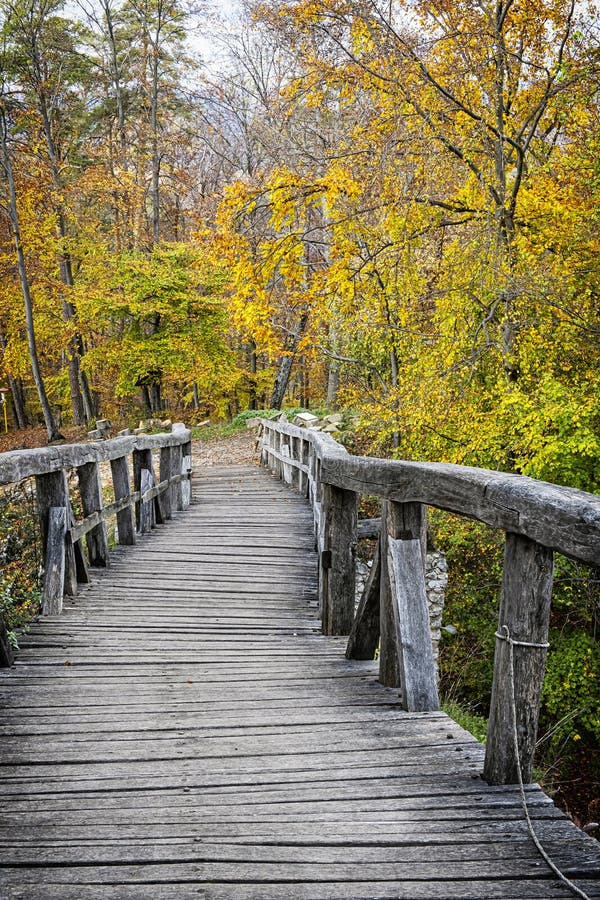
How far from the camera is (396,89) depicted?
1148cm

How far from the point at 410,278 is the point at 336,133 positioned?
29.2 feet

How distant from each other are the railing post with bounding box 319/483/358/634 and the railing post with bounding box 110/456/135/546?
3207 millimetres

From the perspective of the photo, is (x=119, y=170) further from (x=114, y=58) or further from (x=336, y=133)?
(x=336, y=133)

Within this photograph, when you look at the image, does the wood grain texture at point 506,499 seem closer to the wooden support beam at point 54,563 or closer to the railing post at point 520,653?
the railing post at point 520,653

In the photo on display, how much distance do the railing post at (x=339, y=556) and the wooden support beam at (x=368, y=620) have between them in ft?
2.08

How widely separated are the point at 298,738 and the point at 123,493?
16.6 feet

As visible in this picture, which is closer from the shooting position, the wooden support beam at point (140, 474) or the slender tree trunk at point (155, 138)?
the wooden support beam at point (140, 474)

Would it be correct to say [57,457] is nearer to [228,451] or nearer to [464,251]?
[464,251]

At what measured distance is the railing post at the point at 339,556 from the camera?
479 centimetres

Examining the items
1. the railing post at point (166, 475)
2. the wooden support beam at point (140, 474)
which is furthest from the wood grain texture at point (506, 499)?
the railing post at point (166, 475)

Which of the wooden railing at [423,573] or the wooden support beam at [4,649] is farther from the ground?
the wooden railing at [423,573]

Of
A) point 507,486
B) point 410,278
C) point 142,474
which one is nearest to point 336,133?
point 410,278

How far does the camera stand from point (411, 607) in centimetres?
326

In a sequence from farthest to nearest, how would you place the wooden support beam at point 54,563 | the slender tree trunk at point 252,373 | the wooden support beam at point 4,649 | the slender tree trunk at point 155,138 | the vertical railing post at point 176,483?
the slender tree trunk at point 252,373, the slender tree trunk at point 155,138, the vertical railing post at point 176,483, the wooden support beam at point 54,563, the wooden support beam at point 4,649
